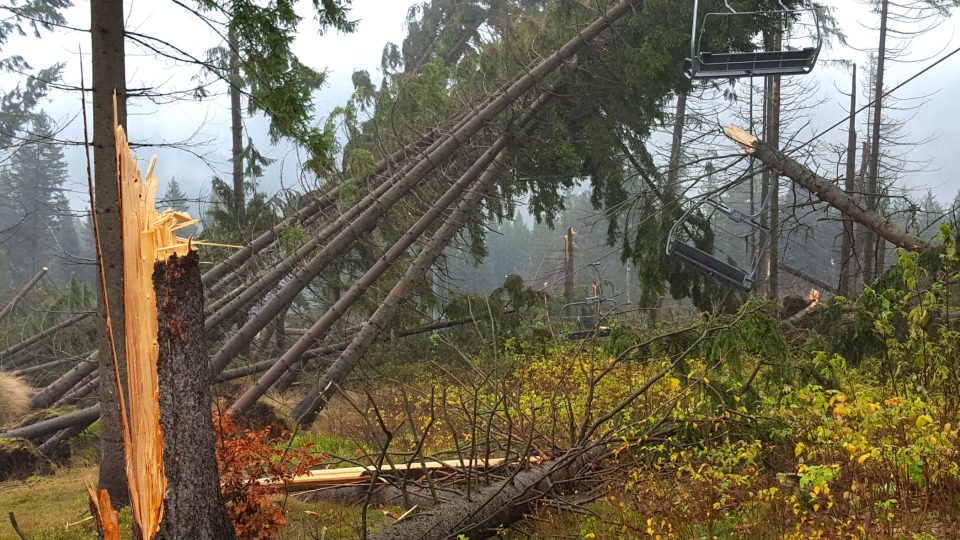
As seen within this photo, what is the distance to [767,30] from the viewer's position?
11.0m

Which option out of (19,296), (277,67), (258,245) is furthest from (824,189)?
(19,296)

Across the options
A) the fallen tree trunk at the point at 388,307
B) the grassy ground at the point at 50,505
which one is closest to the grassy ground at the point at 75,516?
the grassy ground at the point at 50,505

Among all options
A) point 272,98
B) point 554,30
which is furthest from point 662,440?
point 554,30

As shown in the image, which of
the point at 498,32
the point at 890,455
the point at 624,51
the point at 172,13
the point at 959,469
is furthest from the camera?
the point at 498,32

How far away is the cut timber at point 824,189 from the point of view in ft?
25.9

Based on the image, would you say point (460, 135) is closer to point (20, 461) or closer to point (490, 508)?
point (490, 508)

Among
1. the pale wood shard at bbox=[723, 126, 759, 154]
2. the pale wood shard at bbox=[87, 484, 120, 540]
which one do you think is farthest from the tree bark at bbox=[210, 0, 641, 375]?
the pale wood shard at bbox=[87, 484, 120, 540]

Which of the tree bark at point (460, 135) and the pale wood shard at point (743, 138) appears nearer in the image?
the pale wood shard at point (743, 138)

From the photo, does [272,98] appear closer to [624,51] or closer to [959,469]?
[959,469]

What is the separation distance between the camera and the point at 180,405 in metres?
3.89

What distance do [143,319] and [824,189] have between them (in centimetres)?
763

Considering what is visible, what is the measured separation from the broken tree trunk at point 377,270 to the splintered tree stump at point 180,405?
5.55 metres

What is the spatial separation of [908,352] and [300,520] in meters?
5.04

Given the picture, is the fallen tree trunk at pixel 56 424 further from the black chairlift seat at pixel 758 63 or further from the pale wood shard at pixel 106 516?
the black chairlift seat at pixel 758 63
